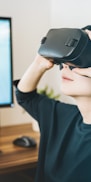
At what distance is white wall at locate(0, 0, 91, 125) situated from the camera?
1.67m

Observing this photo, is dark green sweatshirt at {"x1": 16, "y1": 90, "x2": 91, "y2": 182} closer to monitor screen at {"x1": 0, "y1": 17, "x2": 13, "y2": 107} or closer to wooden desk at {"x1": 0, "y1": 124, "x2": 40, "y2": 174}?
wooden desk at {"x1": 0, "y1": 124, "x2": 40, "y2": 174}

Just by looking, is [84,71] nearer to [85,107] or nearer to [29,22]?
[85,107]

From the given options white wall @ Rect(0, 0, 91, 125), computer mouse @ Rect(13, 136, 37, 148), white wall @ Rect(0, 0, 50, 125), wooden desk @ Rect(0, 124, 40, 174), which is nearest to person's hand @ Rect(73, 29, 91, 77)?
wooden desk @ Rect(0, 124, 40, 174)

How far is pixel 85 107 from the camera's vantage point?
1.01 metres

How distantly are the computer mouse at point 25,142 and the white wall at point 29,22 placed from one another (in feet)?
0.92

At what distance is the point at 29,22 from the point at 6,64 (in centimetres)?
36

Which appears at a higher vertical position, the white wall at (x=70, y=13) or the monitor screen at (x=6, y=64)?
the white wall at (x=70, y=13)

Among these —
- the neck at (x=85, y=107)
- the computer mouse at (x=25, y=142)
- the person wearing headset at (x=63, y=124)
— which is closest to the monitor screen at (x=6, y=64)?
the computer mouse at (x=25, y=142)

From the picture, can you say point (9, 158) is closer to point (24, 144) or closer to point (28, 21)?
point (24, 144)

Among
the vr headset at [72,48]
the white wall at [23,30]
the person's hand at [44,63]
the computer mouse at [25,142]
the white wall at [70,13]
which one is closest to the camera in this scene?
the vr headset at [72,48]

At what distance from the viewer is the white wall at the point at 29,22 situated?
5.48 ft

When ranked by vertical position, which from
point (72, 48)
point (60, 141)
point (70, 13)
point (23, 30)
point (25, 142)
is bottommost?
point (25, 142)

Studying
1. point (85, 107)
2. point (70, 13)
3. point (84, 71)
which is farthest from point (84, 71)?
point (70, 13)

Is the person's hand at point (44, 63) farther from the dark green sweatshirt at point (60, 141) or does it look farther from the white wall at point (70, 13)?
the white wall at point (70, 13)
